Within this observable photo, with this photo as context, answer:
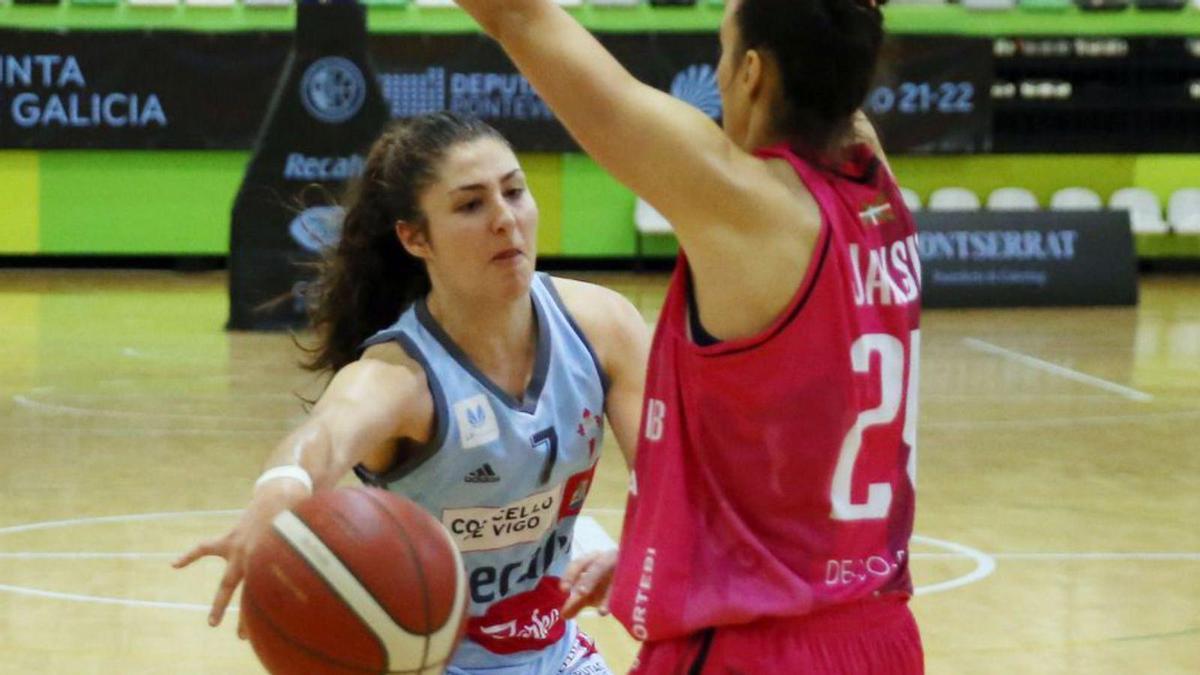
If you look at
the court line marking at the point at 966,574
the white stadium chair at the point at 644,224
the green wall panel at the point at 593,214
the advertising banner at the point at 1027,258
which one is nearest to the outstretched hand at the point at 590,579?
the court line marking at the point at 966,574

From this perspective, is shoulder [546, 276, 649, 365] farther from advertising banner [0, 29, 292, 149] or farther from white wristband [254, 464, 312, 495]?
advertising banner [0, 29, 292, 149]

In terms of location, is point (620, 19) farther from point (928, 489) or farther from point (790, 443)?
point (790, 443)

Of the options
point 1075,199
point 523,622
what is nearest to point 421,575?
point 523,622

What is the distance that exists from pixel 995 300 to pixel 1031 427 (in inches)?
252

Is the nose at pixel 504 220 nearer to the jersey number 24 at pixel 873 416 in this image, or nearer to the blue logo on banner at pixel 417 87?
the jersey number 24 at pixel 873 416

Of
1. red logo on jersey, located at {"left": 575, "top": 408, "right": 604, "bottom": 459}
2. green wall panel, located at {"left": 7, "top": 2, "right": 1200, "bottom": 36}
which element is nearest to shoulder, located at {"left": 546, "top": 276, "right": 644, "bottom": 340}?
red logo on jersey, located at {"left": 575, "top": 408, "right": 604, "bottom": 459}

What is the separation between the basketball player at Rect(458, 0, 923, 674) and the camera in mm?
2281

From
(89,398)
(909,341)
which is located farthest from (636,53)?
(909,341)

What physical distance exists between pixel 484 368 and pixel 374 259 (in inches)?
15.6

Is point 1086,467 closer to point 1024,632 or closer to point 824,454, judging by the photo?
point 1024,632

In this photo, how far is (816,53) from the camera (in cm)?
231

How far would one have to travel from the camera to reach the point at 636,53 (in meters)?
17.8

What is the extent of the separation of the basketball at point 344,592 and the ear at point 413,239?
1.04 m

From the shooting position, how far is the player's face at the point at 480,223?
3518mm
